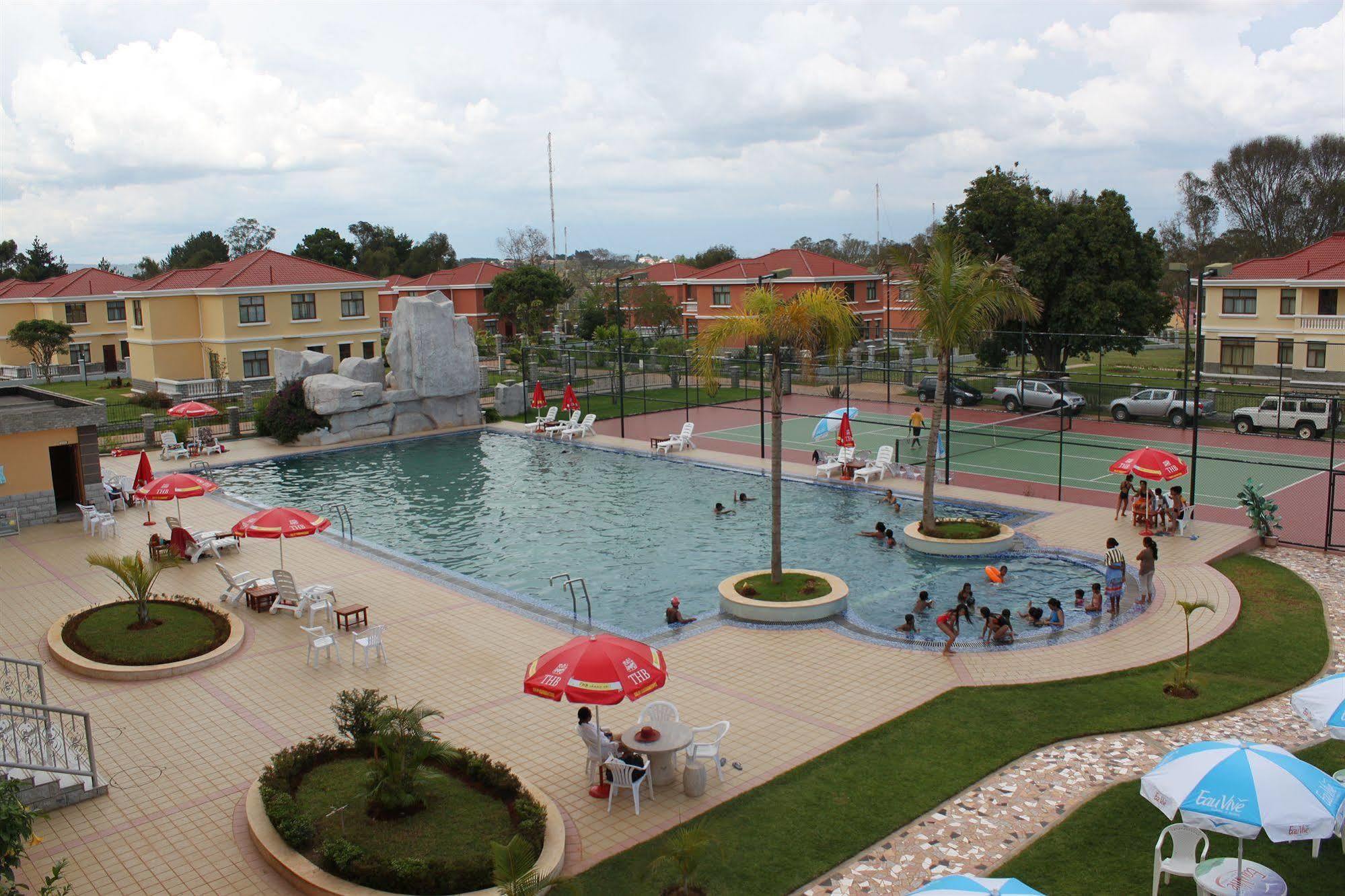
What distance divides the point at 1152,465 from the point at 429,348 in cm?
2809

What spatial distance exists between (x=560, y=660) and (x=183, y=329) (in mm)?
51769

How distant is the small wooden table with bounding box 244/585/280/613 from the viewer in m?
20.7

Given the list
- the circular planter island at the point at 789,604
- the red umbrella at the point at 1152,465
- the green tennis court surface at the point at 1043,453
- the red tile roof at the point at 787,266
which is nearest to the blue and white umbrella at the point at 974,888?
the circular planter island at the point at 789,604

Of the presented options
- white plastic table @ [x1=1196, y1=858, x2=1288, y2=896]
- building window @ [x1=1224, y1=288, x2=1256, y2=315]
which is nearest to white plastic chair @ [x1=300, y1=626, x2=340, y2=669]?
white plastic table @ [x1=1196, y1=858, x2=1288, y2=896]

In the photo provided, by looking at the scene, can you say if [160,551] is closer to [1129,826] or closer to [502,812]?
[502,812]

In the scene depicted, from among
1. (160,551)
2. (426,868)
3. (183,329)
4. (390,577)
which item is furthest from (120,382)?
(426,868)

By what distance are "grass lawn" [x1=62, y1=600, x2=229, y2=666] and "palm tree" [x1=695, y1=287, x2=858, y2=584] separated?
34.7ft

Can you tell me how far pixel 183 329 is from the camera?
56969 millimetres

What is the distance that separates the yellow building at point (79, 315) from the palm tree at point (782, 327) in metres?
61.8

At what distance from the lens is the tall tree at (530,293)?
74.6m

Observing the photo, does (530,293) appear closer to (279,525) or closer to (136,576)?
(279,525)

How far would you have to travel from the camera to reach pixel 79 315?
70188mm

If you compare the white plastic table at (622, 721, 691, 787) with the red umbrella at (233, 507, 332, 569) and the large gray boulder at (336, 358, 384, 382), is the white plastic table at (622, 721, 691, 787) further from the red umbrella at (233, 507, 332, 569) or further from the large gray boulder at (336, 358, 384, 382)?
the large gray boulder at (336, 358, 384, 382)

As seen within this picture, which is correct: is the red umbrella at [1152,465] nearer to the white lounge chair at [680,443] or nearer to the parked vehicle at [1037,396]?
the white lounge chair at [680,443]
